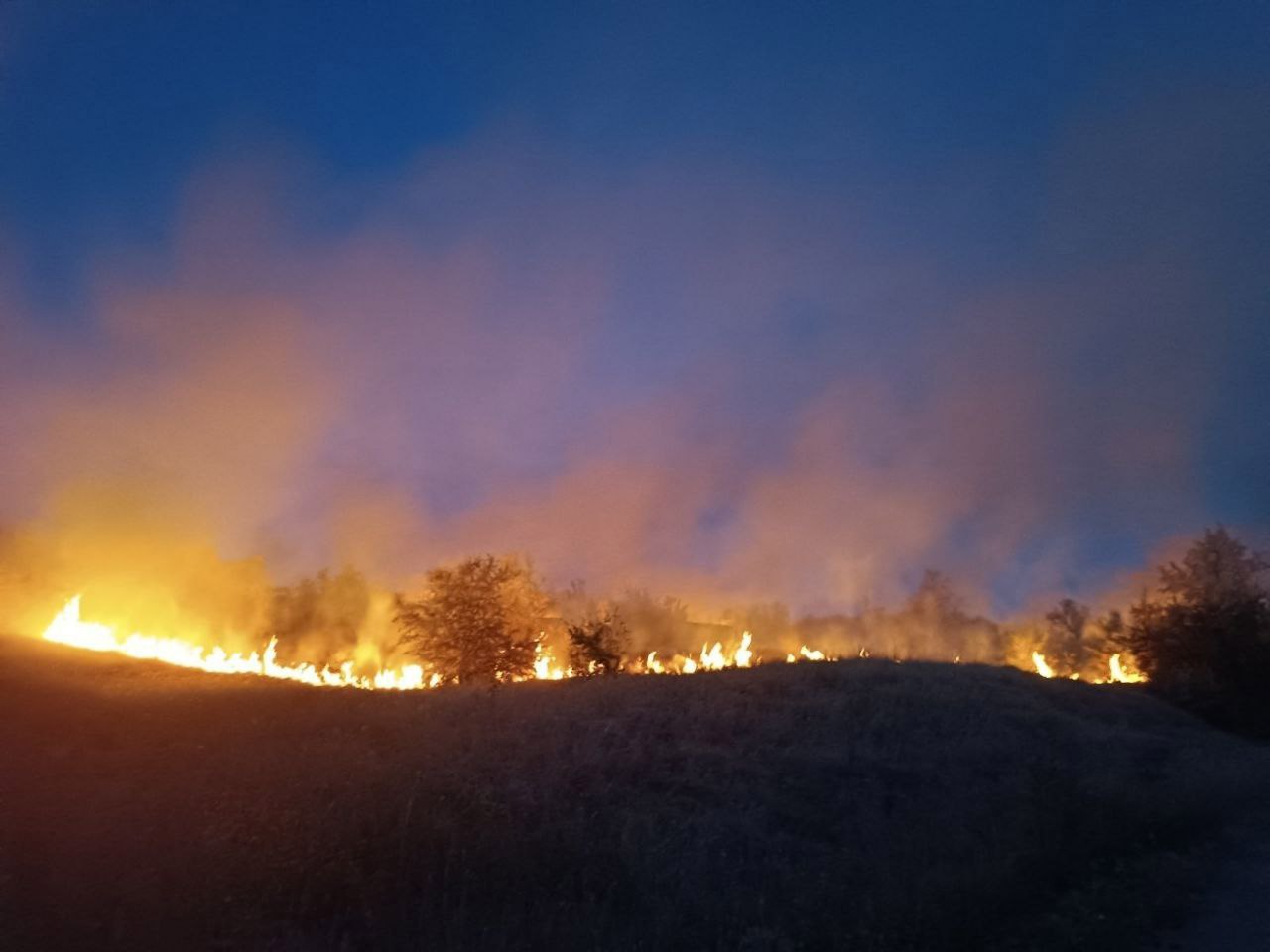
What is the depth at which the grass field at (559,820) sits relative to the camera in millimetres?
9305

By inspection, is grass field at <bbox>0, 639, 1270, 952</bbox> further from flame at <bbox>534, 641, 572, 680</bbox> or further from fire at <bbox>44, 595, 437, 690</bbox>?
flame at <bbox>534, 641, 572, 680</bbox>

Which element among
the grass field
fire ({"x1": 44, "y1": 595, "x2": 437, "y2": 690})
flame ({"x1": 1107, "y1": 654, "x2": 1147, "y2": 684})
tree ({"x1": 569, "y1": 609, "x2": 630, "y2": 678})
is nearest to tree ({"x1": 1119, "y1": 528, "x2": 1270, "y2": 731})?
flame ({"x1": 1107, "y1": 654, "x2": 1147, "y2": 684})

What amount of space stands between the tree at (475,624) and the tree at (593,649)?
71.4 inches

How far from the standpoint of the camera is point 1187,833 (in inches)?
558

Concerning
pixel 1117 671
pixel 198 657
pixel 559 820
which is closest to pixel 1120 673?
pixel 1117 671

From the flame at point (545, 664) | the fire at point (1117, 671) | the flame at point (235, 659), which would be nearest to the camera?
the flame at point (235, 659)

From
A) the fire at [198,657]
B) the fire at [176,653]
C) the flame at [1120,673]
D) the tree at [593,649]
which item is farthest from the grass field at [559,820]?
the flame at [1120,673]

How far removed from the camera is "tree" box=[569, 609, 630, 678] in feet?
90.3

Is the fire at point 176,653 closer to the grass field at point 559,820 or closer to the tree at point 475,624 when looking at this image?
the grass field at point 559,820

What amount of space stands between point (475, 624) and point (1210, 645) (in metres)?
21.0

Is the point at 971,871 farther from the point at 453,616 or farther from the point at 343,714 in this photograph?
the point at 453,616

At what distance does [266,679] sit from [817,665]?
12.0 meters

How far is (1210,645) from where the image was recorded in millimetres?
31484

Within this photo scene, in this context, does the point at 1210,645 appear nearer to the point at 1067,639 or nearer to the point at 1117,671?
the point at 1117,671
